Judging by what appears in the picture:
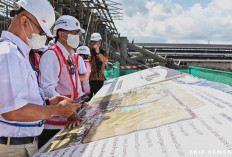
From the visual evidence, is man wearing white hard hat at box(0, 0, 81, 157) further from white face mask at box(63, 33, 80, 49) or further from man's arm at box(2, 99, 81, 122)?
white face mask at box(63, 33, 80, 49)

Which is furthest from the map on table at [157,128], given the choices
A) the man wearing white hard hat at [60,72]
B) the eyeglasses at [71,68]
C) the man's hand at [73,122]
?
the eyeglasses at [71,68]

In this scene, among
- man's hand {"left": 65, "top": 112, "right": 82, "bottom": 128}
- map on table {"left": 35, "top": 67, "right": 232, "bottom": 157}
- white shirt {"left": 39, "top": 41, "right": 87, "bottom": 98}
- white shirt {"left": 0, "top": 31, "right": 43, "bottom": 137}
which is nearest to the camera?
map on table {"left": 35, "top": 67, "right": 232, "bottom": 157}

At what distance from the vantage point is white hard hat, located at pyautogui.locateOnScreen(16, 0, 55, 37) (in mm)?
1413

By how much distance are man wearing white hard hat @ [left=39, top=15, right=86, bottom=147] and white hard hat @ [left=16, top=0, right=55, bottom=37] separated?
0.71m

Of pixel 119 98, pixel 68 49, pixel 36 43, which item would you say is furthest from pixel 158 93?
pixel 36 43

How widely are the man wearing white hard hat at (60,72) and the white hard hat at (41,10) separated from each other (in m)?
0.71

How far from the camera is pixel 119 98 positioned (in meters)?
2.44

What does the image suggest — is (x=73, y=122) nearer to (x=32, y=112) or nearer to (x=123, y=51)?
(x=32, y=112)

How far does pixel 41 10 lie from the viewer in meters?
1.45

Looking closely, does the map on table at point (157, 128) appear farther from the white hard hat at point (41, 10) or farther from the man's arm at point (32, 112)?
the white hard hat at point (41, 10)

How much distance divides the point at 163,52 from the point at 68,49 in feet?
135

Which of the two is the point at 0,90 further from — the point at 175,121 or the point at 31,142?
the point at 175,121

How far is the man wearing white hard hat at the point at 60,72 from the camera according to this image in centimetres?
215

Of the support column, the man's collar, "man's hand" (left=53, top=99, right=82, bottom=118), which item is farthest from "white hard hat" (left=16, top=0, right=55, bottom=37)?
the support column
